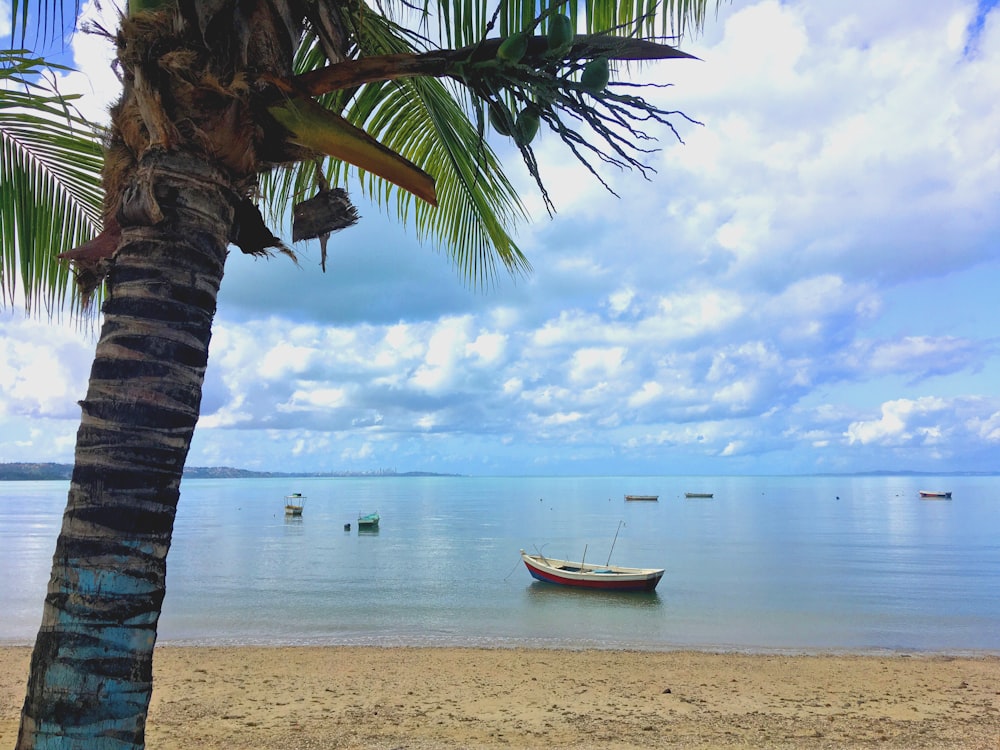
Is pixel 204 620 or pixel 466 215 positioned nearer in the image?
pixel 466 215

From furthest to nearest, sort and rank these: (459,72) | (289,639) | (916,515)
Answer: (916,515)
(289,639)
(459,72)

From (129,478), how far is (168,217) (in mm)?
825

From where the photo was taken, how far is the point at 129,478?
6.96ft

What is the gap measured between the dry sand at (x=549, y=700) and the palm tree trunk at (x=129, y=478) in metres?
6.29

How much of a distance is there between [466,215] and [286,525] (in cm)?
5852

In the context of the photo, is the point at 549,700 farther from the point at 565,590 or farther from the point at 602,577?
the point at 565,590

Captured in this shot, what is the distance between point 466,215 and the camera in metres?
4.93

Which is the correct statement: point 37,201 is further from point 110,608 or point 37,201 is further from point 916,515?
point 916,515

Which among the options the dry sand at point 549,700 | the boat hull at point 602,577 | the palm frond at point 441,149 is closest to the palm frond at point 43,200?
the palm frond at point 441,149

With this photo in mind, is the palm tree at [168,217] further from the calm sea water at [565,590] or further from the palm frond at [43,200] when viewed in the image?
the calm sea water at [565,590]

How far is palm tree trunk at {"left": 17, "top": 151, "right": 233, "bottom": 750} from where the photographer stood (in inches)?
80.0

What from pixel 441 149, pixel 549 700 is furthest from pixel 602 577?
pixel 441 149

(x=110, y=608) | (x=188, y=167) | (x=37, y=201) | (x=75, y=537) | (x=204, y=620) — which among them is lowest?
(x=204, y=620)

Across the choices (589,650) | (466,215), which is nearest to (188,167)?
(466,215)
